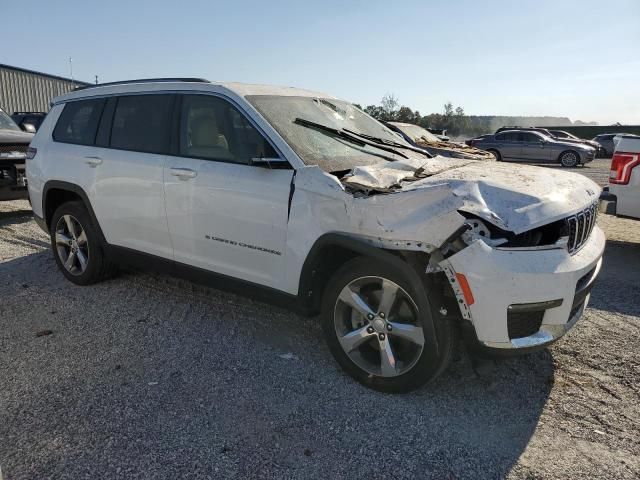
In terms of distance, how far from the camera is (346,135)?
158 inches

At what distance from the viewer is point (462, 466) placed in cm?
257

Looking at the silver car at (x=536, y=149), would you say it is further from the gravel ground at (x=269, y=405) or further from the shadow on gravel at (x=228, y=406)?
the shadow on gravel at (x=228, y=406)

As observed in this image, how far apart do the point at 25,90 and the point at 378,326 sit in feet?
114

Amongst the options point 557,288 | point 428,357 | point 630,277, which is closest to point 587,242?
point 557,288

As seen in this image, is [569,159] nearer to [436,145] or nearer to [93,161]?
[436,145]

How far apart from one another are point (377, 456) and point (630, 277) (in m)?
4.40

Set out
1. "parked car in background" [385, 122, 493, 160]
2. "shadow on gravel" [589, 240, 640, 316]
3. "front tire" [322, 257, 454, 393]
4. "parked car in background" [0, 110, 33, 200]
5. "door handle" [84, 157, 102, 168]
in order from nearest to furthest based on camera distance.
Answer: "front tire" [322, 257, 454, 393]
"door handle" [84, 157, 102, 168]
"shadow on gravel" [589, 240, 640, 316]
"parked car in background" [385, 122, 493, 160]
"parked car in background" [0, 110, 33, 200]

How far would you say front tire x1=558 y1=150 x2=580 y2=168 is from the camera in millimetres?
21250

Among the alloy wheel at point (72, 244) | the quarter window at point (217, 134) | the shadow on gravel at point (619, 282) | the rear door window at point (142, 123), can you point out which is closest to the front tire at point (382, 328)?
the quarter window at point (217, 134)

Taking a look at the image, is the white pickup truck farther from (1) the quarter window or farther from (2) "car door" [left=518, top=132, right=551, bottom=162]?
(2) "car door" [left=518, top=132, right=551, bottom=162]

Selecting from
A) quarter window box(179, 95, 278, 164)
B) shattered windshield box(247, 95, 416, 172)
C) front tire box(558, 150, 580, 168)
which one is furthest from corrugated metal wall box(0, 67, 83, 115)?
shattered windshield box(247, 95, 416, 172)

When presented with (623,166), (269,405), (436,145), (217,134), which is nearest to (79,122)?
(217,134)

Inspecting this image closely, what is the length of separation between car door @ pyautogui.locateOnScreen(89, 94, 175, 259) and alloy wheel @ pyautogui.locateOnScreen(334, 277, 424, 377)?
1706 millimetres

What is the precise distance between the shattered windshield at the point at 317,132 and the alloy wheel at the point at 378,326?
2.84 ft
